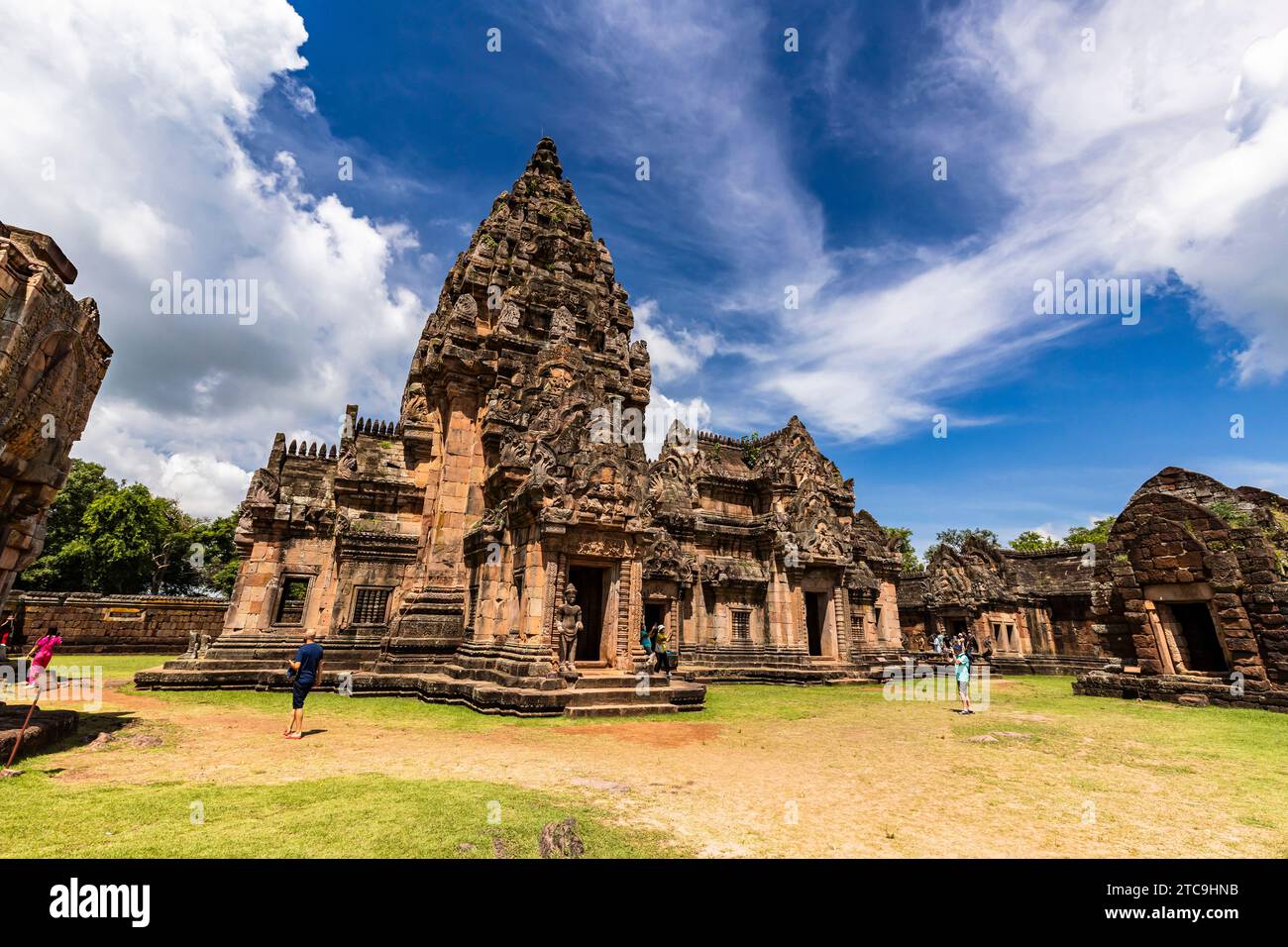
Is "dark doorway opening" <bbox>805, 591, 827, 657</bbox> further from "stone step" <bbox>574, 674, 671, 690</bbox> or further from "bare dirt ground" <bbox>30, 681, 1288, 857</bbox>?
"stone step" <bbox>574, 674, 671, 690</bbox>

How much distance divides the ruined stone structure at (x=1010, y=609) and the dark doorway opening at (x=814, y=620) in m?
9.99

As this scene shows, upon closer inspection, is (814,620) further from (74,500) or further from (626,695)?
(74,500)

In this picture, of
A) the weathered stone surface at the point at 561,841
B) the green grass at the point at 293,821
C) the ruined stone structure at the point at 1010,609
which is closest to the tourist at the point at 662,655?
the green grass at the point at 293,821

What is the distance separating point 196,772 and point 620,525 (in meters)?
9.29

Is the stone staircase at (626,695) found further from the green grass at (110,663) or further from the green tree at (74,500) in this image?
the green tree at (74,500)

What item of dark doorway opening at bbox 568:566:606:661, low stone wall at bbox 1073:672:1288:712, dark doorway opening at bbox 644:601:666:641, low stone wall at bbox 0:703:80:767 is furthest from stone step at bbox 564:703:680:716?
low stone wall at bbox 1073:672:1288:712

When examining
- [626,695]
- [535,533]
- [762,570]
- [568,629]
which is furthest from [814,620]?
[535,533]

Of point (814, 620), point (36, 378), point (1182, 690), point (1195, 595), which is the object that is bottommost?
point (1182, 690)

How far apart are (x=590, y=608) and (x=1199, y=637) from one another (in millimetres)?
19545

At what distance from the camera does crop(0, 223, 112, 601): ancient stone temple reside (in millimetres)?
6516

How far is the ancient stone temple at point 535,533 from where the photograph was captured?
45.8 feet

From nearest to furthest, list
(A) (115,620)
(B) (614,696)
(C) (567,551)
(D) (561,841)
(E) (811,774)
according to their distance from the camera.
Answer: (D) (561,841) < (E) (811,774) < (B) (614,696) < (C) (567,551) < (A) (115,620)

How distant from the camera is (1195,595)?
1620 cm
